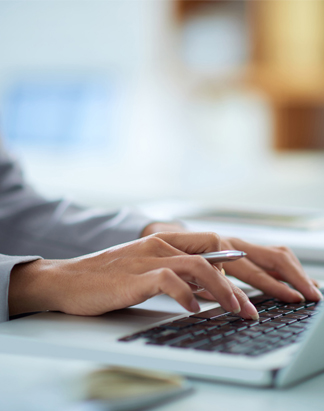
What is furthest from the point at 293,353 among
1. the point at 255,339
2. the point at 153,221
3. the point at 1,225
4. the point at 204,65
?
the point at 204,65

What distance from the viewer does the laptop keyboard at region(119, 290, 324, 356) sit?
42 cm

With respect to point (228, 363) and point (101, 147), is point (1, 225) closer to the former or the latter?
point (228, 363)

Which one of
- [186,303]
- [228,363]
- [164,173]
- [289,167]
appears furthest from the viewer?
[164,173]

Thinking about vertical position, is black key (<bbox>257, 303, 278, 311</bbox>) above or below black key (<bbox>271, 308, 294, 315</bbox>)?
below

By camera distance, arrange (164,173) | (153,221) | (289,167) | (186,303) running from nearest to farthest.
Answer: (186,303)
(153,221)
(289,167)
(164,173)

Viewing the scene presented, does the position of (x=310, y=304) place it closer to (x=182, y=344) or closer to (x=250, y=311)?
(x=250, y=311)

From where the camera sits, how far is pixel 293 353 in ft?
1.32

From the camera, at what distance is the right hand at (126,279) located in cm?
52

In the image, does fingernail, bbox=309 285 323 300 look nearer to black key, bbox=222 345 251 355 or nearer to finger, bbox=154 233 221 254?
finger, bbox=154 233 221 254

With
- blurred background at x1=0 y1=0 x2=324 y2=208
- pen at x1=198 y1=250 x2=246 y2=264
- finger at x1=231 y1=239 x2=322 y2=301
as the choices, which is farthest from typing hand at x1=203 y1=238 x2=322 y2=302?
blurred background at x1=0 y1=0 x2=324 y2=208

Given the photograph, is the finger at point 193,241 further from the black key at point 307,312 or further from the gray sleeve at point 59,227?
the gray sleeve at point 59,227

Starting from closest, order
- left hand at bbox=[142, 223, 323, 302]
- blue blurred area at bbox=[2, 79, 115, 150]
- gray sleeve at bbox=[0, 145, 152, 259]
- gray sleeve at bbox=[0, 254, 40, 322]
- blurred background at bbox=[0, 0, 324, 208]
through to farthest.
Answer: gray sleeve at bbox=[0, 254, 40, 322]
left hand at bbox=[142, 223, 323, 302]
gray sleeve at bbox=[0, 145, 152, 259]
blurred background at bbox=[0, 0, 324, 208]
blue blurred area at bbox=[2, 79, 115, 150]

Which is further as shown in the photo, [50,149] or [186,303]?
[50,149]

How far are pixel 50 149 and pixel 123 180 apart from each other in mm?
735
